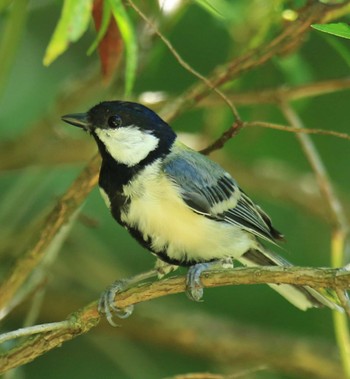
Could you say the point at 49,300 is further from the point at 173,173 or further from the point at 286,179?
the point at 173,173

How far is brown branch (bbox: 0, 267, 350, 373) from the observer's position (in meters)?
1.82

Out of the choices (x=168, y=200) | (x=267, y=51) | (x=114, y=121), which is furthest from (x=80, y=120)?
(x=267, y=51)

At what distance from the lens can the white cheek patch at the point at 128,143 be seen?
8.11 ft

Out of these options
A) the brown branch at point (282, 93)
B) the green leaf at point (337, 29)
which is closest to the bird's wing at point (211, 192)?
the brown branch at point (282, 93)

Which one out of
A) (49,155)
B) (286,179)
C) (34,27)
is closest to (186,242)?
(49,155)

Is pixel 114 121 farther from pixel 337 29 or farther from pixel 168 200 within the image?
pixel 337 29

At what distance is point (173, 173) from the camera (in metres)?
2.44

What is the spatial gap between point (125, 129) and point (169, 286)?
639 millimetres

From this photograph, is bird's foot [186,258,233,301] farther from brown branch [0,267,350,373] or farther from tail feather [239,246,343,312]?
tail feather [239,246,343,312]

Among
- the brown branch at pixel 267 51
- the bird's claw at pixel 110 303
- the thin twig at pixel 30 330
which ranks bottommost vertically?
the thin twig at pixel 30 330

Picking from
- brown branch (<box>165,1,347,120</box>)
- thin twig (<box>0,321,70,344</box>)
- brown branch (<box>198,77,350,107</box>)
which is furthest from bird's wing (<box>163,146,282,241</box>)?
thin twig (<box>0,321,70,344</box>)

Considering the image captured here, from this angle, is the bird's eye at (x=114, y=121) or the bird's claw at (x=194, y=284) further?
the bird's eye at (x=114, y=121)

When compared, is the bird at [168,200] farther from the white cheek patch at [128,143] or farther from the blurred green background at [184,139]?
the blurred green background at [184,139]

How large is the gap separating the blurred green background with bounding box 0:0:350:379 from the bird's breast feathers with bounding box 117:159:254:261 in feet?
2.20
